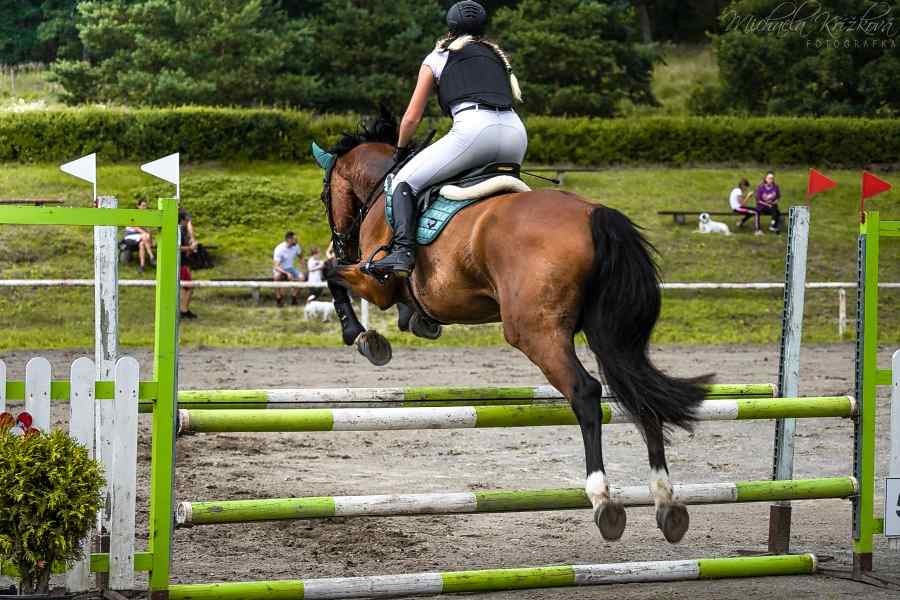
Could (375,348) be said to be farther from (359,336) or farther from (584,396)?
(584,396)

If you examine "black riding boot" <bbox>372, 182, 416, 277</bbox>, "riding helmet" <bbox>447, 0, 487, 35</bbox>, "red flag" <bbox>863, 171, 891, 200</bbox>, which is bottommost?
"black riding boot" <bbox>372, 182, 416, 277</bbox>

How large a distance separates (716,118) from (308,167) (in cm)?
1001

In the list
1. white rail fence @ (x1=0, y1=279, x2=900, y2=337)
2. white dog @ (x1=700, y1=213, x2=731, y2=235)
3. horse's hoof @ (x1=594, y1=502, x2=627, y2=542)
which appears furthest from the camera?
white dog @ (x1=700, y1=213, x2=731, y2=235)

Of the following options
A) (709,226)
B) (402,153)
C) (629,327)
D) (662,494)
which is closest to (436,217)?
(402,153)

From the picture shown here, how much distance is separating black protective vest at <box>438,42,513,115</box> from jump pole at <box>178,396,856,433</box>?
147 cm

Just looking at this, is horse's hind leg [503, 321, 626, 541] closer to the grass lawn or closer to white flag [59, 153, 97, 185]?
white flag [59, 153, 97, 185]

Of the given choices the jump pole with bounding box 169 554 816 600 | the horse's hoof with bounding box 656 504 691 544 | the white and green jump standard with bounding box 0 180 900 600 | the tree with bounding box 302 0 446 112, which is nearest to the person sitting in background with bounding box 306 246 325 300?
the white and green jump standard with bounding box 0 180 900 600

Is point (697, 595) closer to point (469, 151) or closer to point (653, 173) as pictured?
point (469, 151)

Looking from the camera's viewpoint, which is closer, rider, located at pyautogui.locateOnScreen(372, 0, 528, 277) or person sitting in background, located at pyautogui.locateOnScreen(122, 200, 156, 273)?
rider, located at pyautogui.locateOnScreen(372, 0, 528, 277)

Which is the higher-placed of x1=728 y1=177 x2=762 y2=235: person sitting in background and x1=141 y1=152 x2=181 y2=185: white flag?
x1=728 y1=177 x2=762 y2=235: person sitting in background

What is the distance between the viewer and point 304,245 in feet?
68.9

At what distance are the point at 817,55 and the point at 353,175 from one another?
28.1 meters

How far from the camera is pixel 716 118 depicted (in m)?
28.8

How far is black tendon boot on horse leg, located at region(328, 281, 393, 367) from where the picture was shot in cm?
580
